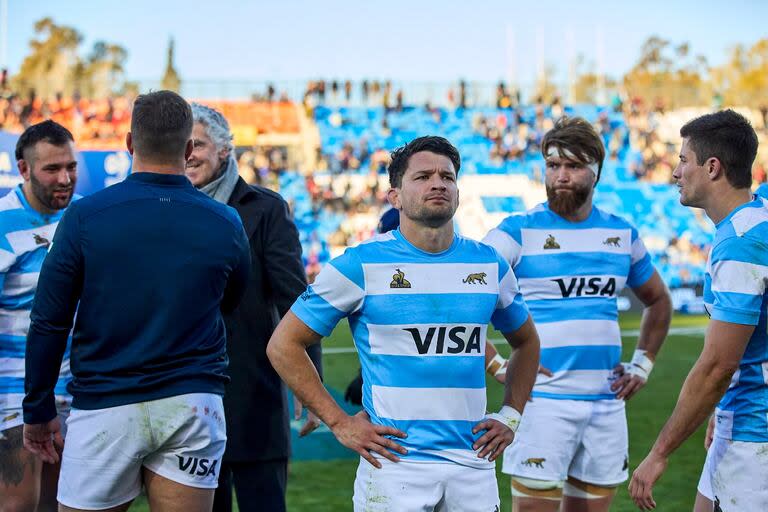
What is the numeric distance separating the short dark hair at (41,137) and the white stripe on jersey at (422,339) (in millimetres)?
2214

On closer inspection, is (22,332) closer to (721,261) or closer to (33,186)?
(33,186)

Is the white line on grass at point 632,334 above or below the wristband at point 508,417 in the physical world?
below

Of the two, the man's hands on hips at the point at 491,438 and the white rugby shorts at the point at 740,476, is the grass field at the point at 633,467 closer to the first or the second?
the white rugby shorts at the point at 740,476

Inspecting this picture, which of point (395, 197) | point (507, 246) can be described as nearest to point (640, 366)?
point (507, 246)

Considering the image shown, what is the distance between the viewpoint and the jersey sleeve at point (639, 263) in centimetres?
529

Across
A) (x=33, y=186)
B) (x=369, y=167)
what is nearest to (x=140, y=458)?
(x=33, y=186)

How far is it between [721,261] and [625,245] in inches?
66.3

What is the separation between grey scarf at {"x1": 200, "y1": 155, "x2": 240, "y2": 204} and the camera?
174 inches

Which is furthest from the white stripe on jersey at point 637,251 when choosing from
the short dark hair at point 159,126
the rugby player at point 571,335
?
the short dark hair at point 159,126

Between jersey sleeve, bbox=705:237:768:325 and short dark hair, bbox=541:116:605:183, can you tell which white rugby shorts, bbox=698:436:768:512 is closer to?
jersey sleeve, bbox=705:237:768:325

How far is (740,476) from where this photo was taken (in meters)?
3.57

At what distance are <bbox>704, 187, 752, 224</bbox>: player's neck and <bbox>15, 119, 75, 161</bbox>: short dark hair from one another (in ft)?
10.4

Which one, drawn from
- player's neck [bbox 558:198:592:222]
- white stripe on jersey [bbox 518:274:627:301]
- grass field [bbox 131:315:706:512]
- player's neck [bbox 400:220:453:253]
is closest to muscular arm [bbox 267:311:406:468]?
player's neck [bbox 400:220:453:253]

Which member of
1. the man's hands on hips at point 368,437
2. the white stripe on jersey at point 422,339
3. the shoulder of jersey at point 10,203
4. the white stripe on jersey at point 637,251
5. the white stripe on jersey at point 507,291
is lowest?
the man's hands on hips at point 368,437
